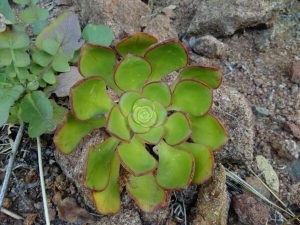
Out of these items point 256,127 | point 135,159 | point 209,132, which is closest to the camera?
point 135,159

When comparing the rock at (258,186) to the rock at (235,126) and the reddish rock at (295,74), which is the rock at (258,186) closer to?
the rock at (235,126)

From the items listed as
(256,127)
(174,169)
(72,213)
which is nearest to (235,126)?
(256,127)

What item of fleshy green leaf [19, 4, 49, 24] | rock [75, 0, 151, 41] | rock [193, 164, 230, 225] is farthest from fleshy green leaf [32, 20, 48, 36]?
rock [193, 164, 230, 225]

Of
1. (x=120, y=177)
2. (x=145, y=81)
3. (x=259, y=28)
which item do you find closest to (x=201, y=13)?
(x=259, y=28)

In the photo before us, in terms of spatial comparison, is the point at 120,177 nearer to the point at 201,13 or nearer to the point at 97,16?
the point at 97,16

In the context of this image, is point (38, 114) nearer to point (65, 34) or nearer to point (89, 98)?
point (89, 98)
